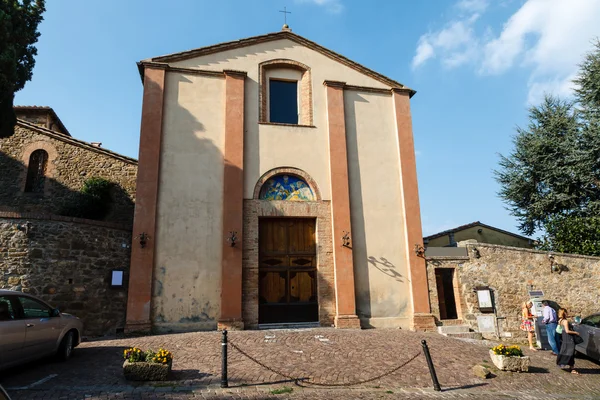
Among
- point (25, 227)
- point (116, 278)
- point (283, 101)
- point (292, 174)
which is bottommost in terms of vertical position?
point (116, 278)

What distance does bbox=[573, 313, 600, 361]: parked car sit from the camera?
970 centimetres

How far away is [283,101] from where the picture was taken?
13.8 meters

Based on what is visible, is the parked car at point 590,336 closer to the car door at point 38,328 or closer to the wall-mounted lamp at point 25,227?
the car door at point 38,328

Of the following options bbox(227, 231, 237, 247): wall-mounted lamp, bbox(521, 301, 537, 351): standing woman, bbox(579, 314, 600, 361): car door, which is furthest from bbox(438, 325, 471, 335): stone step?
bbox(227, 231, 237, 247): wall-mounted lamp

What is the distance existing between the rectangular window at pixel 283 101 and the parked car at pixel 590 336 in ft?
34.6

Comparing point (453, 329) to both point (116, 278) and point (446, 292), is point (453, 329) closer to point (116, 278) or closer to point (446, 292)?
point (446, 292)

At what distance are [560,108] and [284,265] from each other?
18997 mm

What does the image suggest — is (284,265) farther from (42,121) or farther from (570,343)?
(42,121)

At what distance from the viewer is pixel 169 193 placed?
11.6 meters

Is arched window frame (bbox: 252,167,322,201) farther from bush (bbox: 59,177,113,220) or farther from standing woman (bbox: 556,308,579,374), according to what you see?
standing woman (bbox: 556,308,579,374)

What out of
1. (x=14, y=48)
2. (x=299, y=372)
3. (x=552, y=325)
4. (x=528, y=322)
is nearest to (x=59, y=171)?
(x=14, y=48)

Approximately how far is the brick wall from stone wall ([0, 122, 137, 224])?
18.1 ft

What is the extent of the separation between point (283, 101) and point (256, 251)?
559cm

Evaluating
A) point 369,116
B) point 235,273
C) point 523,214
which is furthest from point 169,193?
point 523,214
